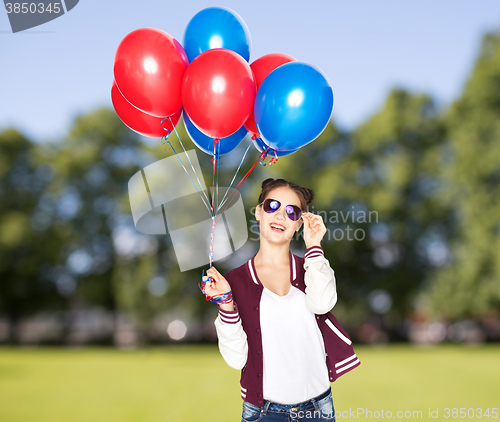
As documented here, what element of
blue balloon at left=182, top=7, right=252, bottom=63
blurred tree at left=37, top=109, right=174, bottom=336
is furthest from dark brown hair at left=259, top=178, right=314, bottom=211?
blurred tree at left=37, top=109, right=174, bottom=336

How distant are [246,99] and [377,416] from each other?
662cm

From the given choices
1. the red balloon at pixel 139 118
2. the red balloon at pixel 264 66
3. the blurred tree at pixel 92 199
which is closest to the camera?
the red balloon at pixel 264 66

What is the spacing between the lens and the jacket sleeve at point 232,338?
2.50 m

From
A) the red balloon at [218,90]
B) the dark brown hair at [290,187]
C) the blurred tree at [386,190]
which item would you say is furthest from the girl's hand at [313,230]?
the blurred tree at [386,190]

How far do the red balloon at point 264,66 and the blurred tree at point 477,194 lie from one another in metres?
17.3

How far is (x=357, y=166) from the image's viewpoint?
2123cm

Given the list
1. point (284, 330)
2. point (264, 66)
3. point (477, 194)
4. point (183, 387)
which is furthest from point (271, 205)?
point (477, 194)

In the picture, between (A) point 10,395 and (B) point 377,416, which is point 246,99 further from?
(A) point 10,395

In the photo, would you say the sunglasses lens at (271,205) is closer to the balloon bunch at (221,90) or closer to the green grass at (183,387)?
the balloon bunch at (221,90)

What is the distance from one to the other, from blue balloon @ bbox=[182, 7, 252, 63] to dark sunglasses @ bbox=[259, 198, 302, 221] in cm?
125

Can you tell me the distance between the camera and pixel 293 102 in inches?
106

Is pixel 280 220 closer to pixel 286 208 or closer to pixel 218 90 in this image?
pixel 286 208

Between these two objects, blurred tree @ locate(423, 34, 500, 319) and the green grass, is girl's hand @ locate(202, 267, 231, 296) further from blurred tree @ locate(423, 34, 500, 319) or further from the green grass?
blurred tree @ locate(423, 34, 500, 319)

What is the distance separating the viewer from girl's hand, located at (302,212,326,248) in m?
2.63
